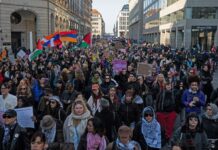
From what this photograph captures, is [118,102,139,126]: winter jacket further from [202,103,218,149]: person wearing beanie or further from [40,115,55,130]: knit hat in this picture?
[40,115,55,130]: knit hat

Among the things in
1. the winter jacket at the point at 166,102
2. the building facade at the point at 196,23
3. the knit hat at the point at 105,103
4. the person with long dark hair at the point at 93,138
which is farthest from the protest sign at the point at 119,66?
the building facade at the point at 196,23

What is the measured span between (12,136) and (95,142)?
1.27 m

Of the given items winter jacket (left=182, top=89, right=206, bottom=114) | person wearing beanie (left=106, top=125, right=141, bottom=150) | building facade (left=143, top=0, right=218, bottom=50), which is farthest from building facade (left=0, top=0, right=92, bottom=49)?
person wearing beanie (left=106, top=125, right=141, bottom=150)

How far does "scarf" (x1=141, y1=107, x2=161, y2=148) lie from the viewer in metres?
5.68

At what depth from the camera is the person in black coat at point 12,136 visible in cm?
512

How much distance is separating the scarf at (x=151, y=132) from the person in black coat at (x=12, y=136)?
74.5 inches

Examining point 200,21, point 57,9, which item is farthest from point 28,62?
point 57,9

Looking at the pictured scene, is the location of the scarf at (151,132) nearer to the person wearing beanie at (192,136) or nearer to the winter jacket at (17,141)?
the person wearing beanie at (192,136)

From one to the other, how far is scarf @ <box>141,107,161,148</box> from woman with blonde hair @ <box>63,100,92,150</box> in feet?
3.13

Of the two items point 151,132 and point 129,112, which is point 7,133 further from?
point 129,112

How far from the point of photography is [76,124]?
556 centimetres

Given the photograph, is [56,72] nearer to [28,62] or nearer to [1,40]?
[28,62]

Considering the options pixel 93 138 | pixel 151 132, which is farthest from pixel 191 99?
pixel 93 138

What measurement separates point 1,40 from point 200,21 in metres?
22.8
